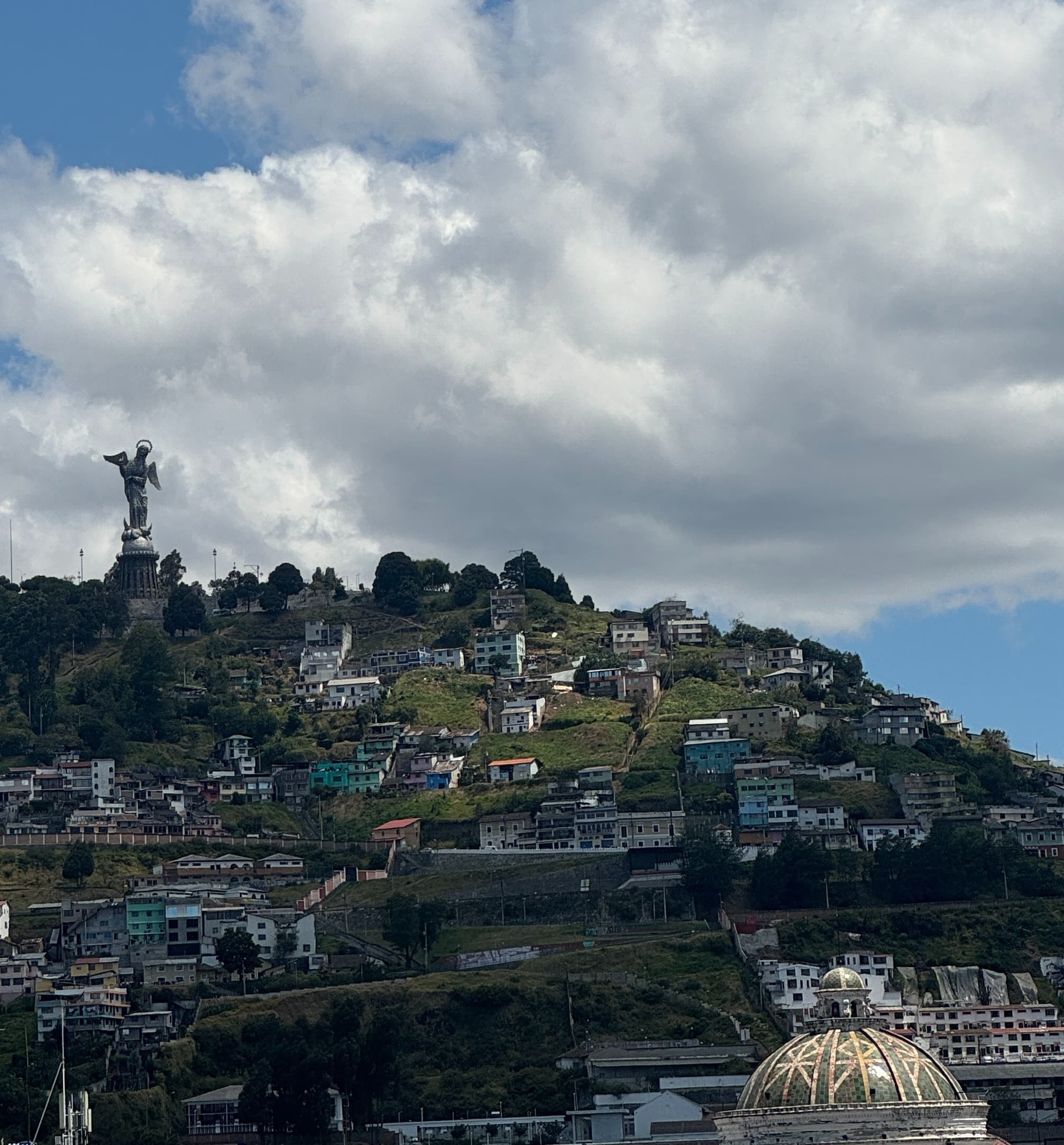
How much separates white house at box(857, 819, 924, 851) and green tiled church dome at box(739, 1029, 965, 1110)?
202ft

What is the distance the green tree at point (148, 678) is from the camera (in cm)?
12662

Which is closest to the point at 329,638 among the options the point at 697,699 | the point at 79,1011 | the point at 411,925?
the point at 697,699

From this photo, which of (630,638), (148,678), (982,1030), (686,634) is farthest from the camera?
(686,634)

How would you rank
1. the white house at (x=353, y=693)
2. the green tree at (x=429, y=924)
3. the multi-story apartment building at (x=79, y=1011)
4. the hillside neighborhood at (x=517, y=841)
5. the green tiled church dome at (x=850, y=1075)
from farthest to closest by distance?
the white house at (x=353, y=693) < the green tree at (x=429, y=924) < the multi-story apartment building at (x=79, y=1011) < the hillside neighborhood at (x=517, y=841) < the green tiled church dome at (x=850, y=1075)

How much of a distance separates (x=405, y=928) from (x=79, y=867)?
16455mm

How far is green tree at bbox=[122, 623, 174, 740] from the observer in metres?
127

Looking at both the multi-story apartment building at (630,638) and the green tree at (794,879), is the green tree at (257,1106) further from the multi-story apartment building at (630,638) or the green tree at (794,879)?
the multi-story apartment building at (630,638)

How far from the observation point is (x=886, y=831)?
104312 millimetres

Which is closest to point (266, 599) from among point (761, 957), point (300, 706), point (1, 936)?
point (300, 706)

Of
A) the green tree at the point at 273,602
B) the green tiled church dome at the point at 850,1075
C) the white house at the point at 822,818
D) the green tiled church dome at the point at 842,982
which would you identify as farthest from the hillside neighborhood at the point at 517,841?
the green tiled church dome at the point at 850,1075

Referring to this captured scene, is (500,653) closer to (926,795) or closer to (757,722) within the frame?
(757,722)

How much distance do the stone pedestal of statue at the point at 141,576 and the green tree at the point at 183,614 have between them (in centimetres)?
217

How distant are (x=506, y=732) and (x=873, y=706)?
16927 mm

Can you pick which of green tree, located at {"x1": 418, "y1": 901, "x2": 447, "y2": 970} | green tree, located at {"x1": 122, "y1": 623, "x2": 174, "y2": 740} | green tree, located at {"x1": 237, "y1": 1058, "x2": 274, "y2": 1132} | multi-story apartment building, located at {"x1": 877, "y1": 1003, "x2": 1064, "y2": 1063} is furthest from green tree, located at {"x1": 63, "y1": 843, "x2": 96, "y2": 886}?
multi-story apartment building, located at {"x1": 877, "y1": 1003, "x2": 1064, "y2": 1063}
